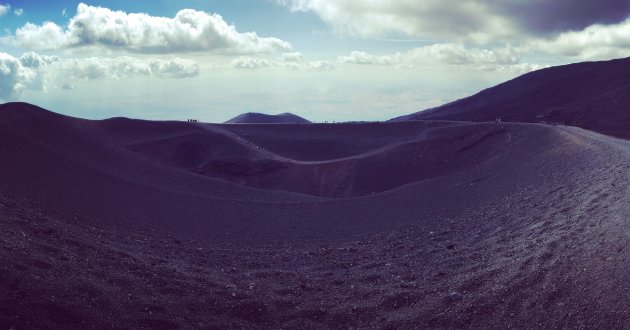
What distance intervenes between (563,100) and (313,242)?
5190 centimetres

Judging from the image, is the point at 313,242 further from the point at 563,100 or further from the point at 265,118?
the point at 265,118

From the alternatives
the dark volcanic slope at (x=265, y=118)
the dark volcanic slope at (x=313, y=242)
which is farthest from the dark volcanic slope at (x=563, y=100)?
the dark volcanic slope at (x=265, y=118)

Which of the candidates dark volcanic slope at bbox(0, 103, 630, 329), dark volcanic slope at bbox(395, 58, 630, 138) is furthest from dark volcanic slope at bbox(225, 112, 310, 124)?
dark volcanic slope at bbox(0, 103, 630, 329)

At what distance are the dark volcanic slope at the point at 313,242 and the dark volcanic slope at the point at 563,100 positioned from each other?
67.9 feet

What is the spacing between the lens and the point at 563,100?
61.1 meters

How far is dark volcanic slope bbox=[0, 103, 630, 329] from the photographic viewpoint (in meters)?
9.37

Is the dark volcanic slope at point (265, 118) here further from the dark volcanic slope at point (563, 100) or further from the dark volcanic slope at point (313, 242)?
the dark volcanic slope at point (313, 242)

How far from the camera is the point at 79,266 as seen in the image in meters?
10.9

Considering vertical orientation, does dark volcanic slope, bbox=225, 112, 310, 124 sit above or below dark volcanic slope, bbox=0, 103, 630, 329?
above

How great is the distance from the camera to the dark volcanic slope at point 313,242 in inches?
369

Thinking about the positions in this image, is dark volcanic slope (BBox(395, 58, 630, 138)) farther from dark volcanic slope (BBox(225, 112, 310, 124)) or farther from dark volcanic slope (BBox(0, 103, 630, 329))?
dark volcanic slope (BBox(225, 112, 310, 124))

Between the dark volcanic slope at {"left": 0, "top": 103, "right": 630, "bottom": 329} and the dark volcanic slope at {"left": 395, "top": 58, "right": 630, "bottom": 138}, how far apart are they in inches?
815

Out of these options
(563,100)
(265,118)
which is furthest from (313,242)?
(265,118)

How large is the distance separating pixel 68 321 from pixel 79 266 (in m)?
2.66
